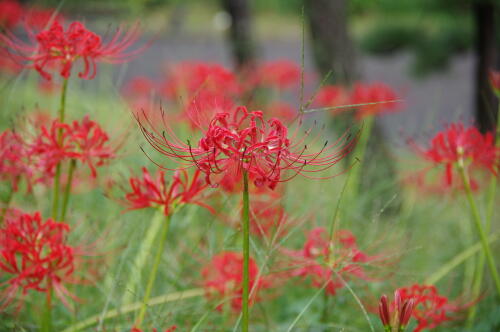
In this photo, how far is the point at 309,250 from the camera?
0.89m

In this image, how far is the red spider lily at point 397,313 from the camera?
0.59 metres

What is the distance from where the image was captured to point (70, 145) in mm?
798

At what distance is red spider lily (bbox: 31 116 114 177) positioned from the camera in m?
0.77

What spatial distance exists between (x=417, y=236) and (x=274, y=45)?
1080cm

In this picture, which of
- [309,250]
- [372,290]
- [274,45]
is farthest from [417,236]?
[274,45]

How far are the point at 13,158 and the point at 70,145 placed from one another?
93mm

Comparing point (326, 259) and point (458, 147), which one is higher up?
point (458, 147)

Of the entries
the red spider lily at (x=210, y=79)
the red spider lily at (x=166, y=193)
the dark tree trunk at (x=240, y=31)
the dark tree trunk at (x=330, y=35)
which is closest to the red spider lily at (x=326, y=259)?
the red spider lily at (x=166, y=193)

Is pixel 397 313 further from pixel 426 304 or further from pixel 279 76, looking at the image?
pixel 279 76

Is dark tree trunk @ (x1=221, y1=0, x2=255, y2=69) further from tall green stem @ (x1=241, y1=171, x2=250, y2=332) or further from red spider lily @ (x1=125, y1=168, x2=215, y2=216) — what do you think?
tall green stem @ (x1=241, y1=171, x2=250, y2=332)

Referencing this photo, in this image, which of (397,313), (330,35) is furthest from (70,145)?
(330,35)

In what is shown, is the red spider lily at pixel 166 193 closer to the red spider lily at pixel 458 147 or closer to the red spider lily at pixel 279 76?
the red spider lily at pixel 458 147

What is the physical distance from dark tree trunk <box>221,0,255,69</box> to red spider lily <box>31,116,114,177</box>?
7.36 ft

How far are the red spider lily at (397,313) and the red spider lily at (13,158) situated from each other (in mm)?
515
